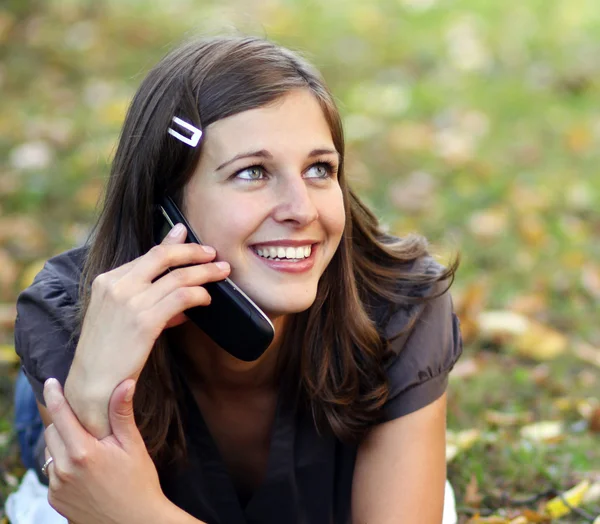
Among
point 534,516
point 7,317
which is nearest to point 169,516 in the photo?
point 534,516

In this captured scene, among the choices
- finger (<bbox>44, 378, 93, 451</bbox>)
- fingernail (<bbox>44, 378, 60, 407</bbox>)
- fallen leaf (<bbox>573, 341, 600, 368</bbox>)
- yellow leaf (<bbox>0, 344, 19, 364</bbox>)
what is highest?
fingernail (<bbox>44, 378, 60, 407</bbox>)

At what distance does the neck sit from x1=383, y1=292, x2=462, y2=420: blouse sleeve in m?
0.29

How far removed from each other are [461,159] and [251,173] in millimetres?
3297

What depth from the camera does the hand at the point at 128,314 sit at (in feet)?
6.75

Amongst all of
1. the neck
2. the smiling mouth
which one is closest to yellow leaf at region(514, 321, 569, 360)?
the neck

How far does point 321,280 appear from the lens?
7.92ft

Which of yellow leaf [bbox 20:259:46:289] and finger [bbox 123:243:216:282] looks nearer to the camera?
finger [bbox 123:243:216:282]

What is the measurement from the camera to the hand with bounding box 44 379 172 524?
2.09m

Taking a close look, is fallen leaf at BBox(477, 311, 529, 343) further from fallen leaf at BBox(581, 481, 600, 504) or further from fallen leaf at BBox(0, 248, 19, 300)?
fallen leaf at BBox(0, 248, 19, 300)

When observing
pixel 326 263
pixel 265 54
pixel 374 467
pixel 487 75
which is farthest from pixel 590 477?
pixel 487 75

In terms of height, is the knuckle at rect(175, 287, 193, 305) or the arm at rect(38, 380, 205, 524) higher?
the knuckle at rect(175, 287, 193, 305)

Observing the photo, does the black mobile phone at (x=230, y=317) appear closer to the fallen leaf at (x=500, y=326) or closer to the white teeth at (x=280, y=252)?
the white teeth at (x=280, y=252)

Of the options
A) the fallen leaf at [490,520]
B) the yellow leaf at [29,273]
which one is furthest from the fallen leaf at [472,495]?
the yellow leaf at [29,273]

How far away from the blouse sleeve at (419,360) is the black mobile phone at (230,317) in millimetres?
428
